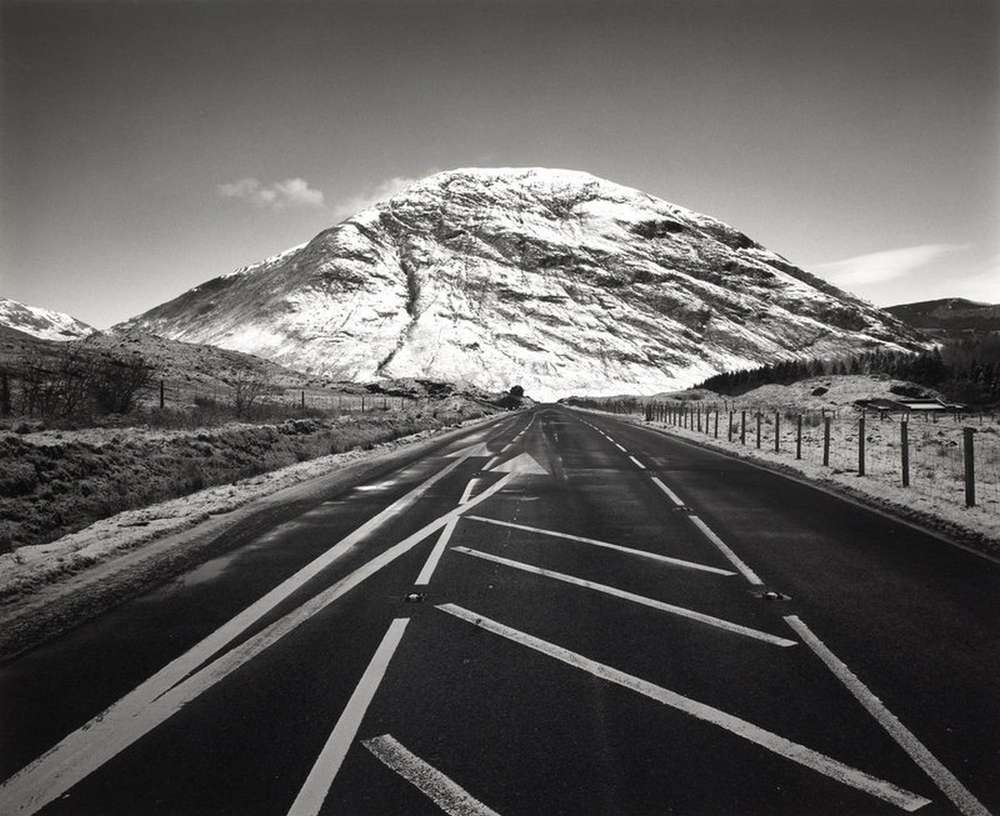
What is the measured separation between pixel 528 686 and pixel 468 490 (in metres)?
8.34

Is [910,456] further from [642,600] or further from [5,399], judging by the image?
[5,399]

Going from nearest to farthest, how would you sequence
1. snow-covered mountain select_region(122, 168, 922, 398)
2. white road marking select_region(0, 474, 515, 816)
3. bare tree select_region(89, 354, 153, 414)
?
white road marking select_region(0, 474, 515, 816), bare tree select_region(89, 354, 153, 414), snow-covered mountain select_region(122, 168, 922, 398)

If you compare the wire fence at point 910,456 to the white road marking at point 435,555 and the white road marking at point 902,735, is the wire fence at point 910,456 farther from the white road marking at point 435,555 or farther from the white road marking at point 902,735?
the white road marking at point 435,555

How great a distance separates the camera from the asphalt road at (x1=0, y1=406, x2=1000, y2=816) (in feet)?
9.71

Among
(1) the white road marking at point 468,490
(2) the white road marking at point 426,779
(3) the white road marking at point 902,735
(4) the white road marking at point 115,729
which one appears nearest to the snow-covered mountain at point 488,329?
(1) the white road marking at point 468,490

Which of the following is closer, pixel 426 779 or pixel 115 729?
pixel 426 779

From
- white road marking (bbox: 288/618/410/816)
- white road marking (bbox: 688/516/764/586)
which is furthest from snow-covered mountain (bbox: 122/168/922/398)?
white road marking (bbox: 288/618/410/816)

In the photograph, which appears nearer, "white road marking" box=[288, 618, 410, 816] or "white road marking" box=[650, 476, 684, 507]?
"white road marking" box=[288, 618, 410, 816]

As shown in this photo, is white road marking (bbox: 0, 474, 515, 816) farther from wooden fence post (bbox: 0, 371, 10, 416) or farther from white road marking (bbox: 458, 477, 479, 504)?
wooden fence post (bbox: 0, 371, 10, 416)

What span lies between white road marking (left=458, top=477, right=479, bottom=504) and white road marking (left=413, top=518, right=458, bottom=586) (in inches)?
70.8

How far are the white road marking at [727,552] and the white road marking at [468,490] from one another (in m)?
3.94

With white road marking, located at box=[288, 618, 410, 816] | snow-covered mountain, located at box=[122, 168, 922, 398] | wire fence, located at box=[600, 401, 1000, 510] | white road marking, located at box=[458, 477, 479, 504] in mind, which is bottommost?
white road marking, located at box=[288, 618, 410, 816]

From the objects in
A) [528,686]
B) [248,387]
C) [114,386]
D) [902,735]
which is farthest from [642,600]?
[248,387]

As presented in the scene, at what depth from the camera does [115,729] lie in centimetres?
352
